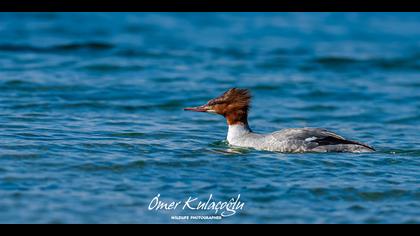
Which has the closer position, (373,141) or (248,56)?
(373,141)

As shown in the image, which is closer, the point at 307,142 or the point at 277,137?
the point at 307,142

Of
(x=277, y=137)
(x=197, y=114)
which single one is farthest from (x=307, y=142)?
(x=197, y=114)

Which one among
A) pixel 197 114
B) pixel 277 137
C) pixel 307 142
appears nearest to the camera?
pixel 307 142

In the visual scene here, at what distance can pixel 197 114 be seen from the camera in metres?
15.0

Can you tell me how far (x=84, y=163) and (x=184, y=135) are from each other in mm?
2913

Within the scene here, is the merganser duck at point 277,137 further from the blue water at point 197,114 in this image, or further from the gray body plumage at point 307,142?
the blue water at point 197,114

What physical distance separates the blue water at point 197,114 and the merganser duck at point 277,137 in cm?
24

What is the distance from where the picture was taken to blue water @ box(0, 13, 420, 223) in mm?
Result: 8789

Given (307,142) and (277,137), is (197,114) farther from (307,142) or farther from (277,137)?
(307,142)

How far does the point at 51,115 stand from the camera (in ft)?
44.7

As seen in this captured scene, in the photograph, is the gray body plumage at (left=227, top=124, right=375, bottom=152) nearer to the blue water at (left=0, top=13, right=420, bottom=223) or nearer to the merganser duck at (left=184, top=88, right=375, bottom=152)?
the merganser duck at (left=184, top=88, right=375, bottom=152)

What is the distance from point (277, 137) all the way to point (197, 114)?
11.9 ft
